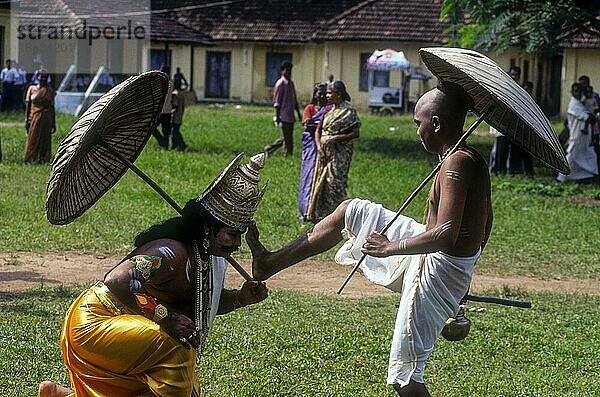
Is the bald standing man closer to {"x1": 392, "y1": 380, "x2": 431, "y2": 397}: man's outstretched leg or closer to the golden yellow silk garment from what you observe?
{"x1": 392, "y1": 380, "x2": 431, "y2": 397}: man's outstretched leg

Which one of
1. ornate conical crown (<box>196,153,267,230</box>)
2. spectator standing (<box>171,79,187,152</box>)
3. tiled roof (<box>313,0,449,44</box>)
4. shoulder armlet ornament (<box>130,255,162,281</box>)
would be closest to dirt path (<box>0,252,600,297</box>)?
ornate conical crown (<box>196,153,267,230</box>)

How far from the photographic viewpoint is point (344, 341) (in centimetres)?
753

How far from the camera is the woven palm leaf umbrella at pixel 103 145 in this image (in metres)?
4.53

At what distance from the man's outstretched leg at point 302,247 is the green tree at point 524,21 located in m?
12.1

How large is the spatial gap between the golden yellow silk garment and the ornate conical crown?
1.73 feet

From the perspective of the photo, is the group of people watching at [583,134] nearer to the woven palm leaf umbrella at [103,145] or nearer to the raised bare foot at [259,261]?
the raised bare foot at [259,261]

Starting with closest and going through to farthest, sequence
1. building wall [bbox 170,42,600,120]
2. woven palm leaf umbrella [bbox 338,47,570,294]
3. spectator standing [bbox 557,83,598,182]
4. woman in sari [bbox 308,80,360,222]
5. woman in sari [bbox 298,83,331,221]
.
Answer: woven palm leaf umbrella [bbox 338,47,570,294]
woman in sari [bbox 308,80,360,222]
woman in sari [bbox 298,83,331,221]
spectator standing [bbox 557,83,598,182]
building wall [bbox 170,42,600,120]

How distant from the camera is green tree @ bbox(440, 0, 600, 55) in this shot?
16.7 m

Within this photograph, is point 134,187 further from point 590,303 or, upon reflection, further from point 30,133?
point 590,303

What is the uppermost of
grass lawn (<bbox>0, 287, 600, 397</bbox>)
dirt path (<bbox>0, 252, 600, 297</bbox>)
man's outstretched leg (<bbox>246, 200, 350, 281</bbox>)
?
man's outstretched leg (<bbox>246, 200, 350, 281</bbox>)

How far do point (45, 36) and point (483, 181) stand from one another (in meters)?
33.2

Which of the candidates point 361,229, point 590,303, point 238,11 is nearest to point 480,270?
point 590,303

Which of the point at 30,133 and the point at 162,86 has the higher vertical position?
the point at 162,86

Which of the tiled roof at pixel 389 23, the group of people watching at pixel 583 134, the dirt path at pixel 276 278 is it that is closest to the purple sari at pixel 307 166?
the dirt path at pixel 276 278
